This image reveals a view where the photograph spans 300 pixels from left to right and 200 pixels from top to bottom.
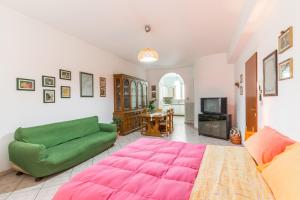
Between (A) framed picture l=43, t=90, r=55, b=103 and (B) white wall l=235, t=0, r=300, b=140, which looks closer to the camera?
(B) white wall l=235, t=0, r=300, b=140

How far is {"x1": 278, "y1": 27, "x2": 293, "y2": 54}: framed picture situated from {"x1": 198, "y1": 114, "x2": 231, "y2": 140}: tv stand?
313 cm

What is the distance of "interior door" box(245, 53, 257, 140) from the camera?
9.39ft

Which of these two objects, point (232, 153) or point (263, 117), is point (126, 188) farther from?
point (263, 117)

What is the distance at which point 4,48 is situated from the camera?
8.38 feet

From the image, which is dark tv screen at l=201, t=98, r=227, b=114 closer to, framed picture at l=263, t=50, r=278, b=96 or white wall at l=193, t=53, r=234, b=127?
white wall at l=193, t=53, r=234, b=127

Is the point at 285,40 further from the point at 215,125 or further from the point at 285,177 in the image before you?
the point at 215,125

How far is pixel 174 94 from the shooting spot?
10547mm

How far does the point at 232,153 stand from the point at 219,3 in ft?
7.37

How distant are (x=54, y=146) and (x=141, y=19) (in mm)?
2937

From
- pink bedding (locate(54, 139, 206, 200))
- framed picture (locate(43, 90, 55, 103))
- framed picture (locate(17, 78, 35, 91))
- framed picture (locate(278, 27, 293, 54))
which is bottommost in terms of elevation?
pink bedding (locate(54, 139, 206, 200))

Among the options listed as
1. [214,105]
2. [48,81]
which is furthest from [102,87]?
[214,105]

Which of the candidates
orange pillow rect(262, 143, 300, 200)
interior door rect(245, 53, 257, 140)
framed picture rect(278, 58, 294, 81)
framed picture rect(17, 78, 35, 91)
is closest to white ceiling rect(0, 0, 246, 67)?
interior door rect(245, 53, 257, 140)

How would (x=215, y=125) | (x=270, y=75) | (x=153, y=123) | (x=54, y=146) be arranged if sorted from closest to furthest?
(x=270, y=75) → (x=54, y=146) → (x=215, y=125) → (x=153, y=123)

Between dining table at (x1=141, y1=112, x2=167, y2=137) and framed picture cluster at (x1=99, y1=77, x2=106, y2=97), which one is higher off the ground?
framed picture cluster at (x1=99, y1=77, x2=106, y2=97)
